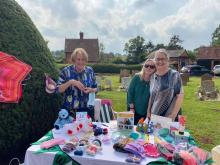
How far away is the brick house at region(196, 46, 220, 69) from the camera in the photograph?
53625mm

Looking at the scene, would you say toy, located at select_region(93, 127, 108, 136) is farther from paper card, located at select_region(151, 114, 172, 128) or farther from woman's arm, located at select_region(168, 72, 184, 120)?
woman's arm, located at select_region(168, 72, 184, 120)

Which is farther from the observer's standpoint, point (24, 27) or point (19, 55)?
point (24, 27)

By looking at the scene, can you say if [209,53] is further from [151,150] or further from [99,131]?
[151,150]

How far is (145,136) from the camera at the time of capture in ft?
12.5

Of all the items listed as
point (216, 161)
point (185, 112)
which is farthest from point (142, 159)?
point (185, 112)

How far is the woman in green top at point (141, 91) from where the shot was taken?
4.85 m

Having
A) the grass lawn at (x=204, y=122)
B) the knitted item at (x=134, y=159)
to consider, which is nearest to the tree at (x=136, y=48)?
the grass lawn at (x=204, y=122)

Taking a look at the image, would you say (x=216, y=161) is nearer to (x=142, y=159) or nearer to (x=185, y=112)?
(x=142, y=159)

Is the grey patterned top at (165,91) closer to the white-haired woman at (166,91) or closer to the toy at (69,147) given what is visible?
the white-haired woman at (166,91)

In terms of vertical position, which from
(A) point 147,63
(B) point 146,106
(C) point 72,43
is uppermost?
(C) point 72,43

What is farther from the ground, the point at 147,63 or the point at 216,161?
the point at 147,63

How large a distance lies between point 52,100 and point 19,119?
0.87 meters

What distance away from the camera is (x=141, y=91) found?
4941mm

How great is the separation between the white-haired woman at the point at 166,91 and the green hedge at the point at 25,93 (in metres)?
1.86
